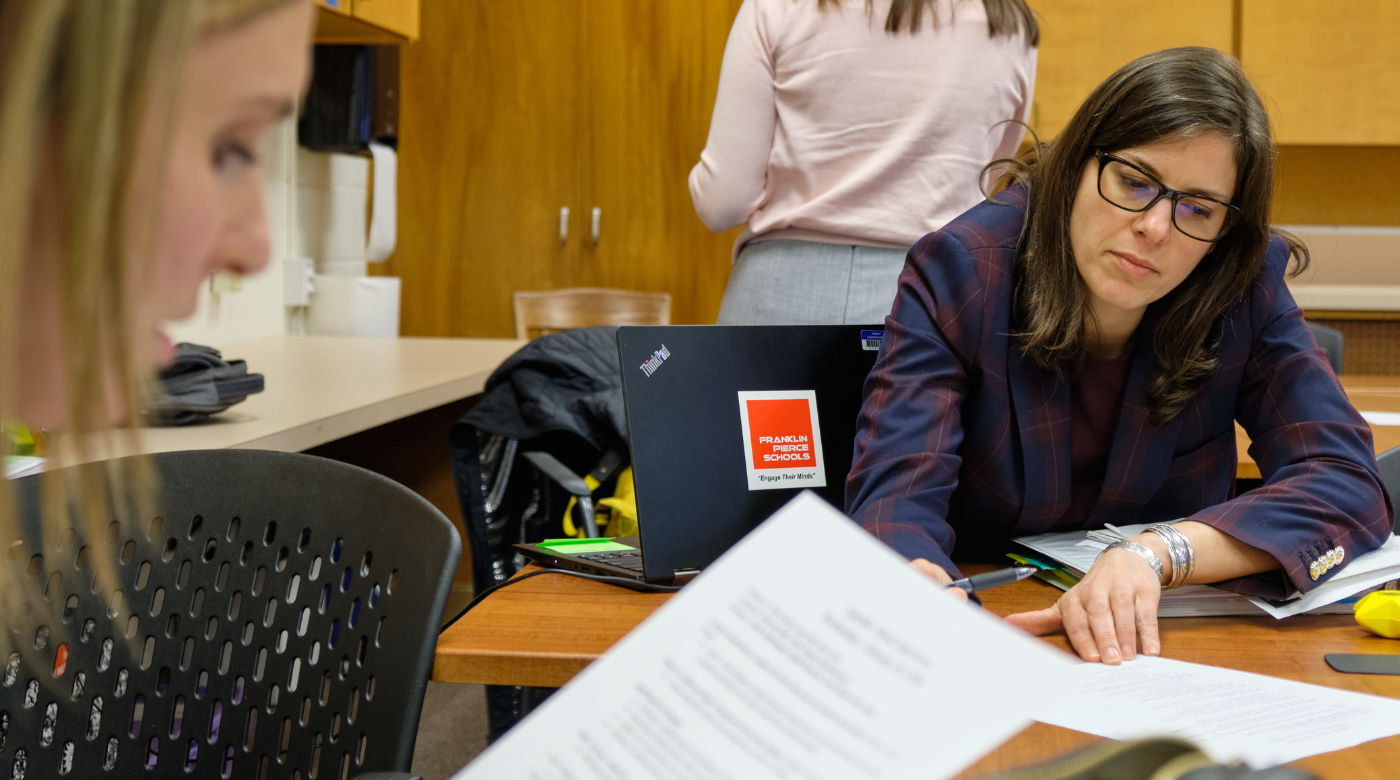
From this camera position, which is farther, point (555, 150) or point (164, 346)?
point (555, 150)

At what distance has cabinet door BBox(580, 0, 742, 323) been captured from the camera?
418 cm

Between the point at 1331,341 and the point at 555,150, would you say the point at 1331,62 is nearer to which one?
the point at 1331,341

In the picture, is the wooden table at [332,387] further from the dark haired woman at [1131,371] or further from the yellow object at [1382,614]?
the yellow object at [1382,614]

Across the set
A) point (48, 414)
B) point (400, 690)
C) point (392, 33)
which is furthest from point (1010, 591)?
point (392, 33)

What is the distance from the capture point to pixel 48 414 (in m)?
0.35

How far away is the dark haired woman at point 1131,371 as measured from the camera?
3.46ft

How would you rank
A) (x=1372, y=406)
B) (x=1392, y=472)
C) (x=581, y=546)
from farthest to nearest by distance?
(x=1372, y=406) < (x=1392, y=472) < (x=581, y=546)

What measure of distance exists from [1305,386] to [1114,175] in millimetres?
321

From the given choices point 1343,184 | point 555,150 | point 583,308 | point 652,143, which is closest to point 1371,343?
point 1343,184

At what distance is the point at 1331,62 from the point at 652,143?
2.50 m

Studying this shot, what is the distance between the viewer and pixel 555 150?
A: 4273 mm

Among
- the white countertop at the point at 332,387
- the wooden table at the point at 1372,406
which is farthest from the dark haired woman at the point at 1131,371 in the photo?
the white countertop at the point at 332,387

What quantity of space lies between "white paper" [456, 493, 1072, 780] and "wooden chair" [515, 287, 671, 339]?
3451mm

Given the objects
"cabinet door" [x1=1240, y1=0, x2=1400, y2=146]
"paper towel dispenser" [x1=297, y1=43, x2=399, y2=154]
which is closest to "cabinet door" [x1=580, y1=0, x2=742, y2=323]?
"paper towel dispenser" [x1=297, y1=43, x2=399, y2=154]
